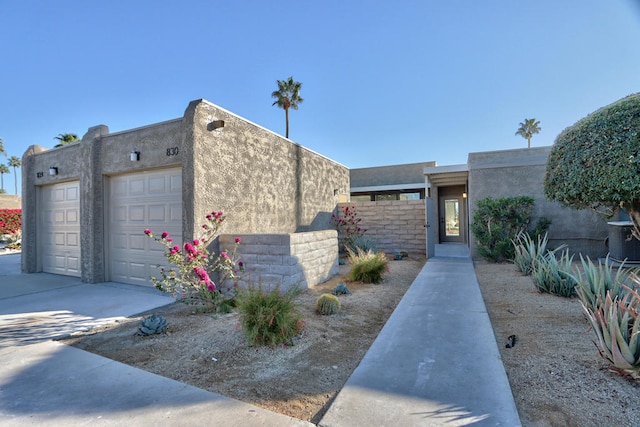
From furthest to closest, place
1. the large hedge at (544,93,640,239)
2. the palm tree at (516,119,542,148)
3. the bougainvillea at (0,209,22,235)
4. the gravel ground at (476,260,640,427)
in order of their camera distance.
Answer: the palm tree at (516,119,542,148) < the bougainvillea at (0,209,22,235) < the large hedge at (544,93,640,239) < the gravel ground at (476,260,640,427)

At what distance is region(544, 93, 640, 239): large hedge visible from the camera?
4.25 metres

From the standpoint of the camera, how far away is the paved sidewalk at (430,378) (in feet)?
6.57

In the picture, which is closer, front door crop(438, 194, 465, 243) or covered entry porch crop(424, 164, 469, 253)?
covered entry porch crop(424, 164, 469, 253)

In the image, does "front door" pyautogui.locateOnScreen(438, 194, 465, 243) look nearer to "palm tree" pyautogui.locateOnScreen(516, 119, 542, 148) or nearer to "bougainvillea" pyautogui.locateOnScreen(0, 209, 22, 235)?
"bougainvillea" pyautogui.locateOnScreen(0, 209, 22, 235)

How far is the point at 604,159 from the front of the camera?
4.42 m

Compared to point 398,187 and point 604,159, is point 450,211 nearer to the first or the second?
point 398,187

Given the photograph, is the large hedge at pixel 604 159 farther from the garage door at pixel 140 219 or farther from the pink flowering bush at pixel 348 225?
the garage door at pixel 140 219

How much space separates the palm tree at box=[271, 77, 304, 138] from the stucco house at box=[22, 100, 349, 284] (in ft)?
52.4

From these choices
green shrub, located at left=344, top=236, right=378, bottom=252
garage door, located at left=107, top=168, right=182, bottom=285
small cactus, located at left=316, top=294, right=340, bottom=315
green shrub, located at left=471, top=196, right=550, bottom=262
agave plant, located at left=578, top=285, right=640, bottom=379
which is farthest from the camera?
green shrub, located at left=344, top=236, right=378, bottom=252

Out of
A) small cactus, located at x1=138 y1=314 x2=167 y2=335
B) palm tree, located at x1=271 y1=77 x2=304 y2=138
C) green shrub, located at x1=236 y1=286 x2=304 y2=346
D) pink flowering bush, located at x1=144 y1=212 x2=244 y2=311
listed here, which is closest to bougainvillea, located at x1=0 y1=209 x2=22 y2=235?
palm tree, located at x1=271 y1=77 x2=304 y2=138

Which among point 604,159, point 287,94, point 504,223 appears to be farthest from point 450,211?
point 287,94

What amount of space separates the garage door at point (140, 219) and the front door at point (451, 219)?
13.4 meters

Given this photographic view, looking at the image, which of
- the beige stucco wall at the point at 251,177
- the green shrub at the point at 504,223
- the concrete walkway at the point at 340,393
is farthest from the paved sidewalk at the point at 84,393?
the green shrub at the point at 504,223

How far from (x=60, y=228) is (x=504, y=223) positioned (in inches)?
486
